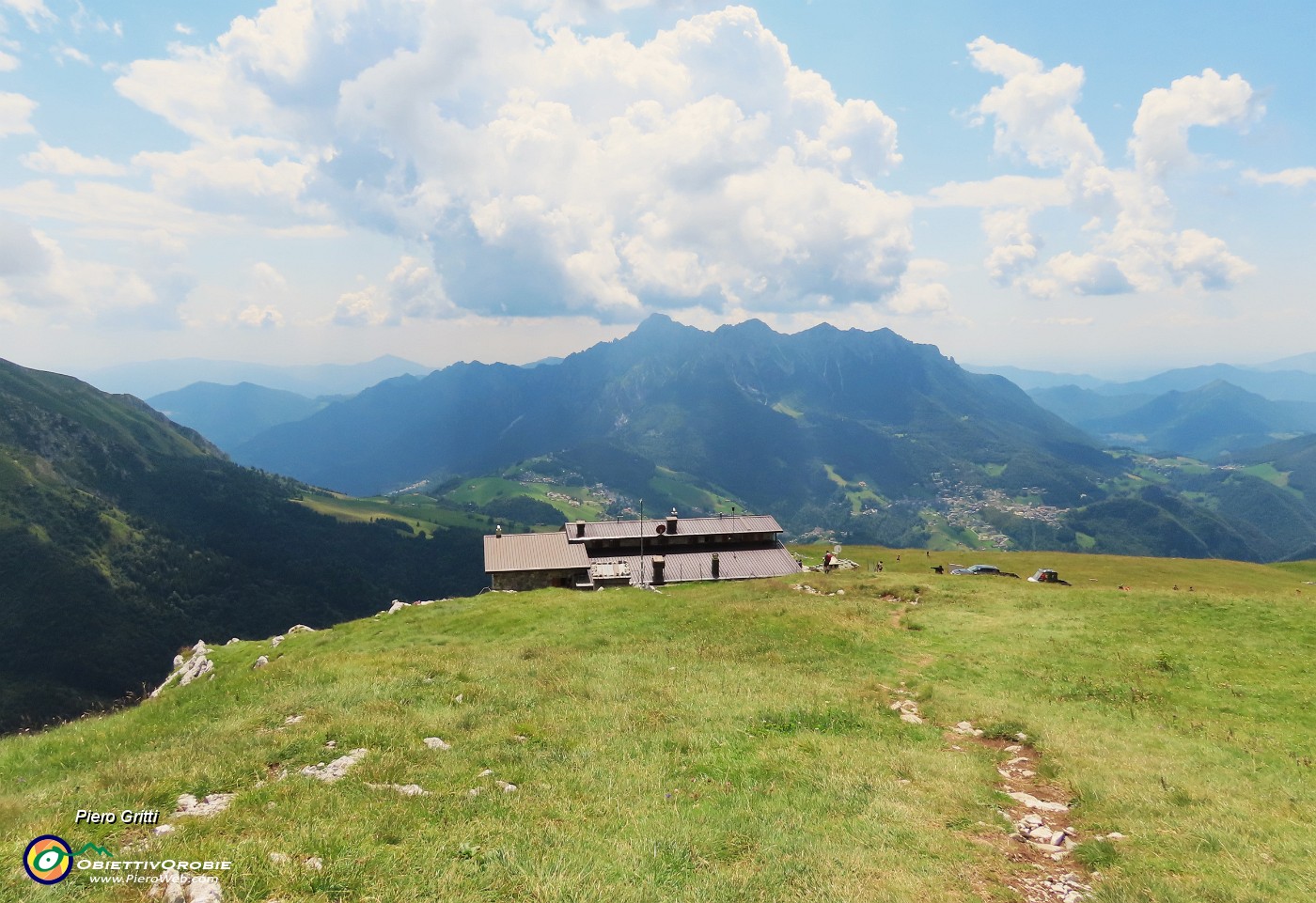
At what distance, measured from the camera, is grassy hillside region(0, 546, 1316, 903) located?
1040 cm

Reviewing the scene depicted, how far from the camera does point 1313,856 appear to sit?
1255 cm

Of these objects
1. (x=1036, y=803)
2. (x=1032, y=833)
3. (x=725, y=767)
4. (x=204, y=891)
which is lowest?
(x=1036, y=803)

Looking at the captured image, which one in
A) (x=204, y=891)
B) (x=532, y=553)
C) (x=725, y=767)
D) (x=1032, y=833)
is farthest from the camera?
(x=532, y=553)

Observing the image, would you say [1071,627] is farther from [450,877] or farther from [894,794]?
[450,877]

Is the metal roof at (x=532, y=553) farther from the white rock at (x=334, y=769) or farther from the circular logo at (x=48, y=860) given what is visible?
the circular logo at (x=48, y=860)

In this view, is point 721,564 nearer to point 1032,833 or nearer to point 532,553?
point 532,553

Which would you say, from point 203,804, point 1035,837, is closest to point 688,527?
Result: point 1035,837

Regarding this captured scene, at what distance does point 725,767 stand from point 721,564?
60908mm

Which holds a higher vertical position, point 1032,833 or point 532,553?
point 1032,833

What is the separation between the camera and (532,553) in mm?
67188

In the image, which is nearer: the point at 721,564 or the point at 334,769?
the point at 334,769

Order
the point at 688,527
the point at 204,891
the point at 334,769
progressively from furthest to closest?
the point at 688,527, the point at 334,769, the point at 204,891

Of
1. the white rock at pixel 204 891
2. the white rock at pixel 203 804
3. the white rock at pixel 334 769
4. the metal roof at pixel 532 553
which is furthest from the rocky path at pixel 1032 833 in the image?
the metal roof at pixel 532 553

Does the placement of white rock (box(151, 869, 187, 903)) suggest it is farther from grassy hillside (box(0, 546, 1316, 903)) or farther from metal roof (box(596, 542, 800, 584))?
metal roof (box(596, 542, 800, 584))
